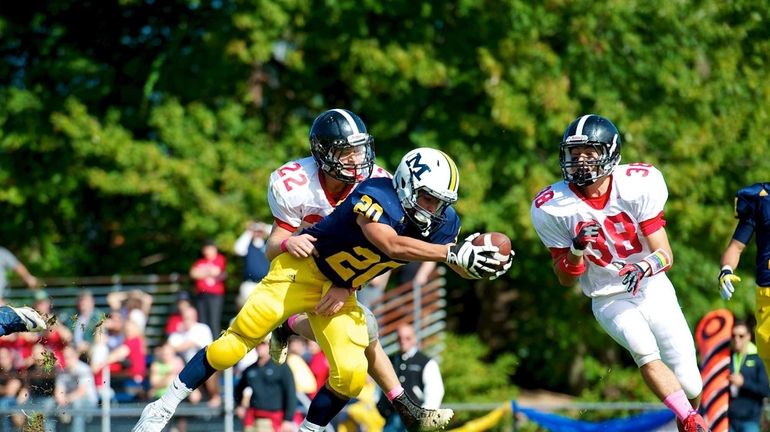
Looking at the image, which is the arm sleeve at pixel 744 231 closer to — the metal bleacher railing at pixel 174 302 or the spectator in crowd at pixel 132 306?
the metal bleacher railing at pixel 174 302

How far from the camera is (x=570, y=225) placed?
9445 millimetres

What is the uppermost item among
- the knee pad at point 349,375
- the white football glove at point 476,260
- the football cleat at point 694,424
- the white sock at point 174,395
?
the white football glove at point 476,260

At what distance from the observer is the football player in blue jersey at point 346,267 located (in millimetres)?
8594

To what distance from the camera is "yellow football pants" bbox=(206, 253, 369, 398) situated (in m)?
9.13

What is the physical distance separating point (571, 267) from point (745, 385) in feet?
13.7

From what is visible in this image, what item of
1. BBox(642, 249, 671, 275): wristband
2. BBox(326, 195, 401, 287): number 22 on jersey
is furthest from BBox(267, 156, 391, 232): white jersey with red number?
BBox(642, 249, 671, 275): wristband

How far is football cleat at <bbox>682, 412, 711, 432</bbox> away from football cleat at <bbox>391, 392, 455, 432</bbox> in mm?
1735

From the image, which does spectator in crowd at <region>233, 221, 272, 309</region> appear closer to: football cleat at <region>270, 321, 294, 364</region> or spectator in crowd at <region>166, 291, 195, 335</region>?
spectator in crowd at <region>166, 291, 195, 335</region>

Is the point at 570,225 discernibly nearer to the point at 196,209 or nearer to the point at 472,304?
the point at 196,209

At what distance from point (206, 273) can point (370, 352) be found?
6.66m

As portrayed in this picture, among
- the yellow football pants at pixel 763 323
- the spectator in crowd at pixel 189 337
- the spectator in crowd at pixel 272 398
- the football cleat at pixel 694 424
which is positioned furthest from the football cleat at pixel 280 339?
the spectator in crowd at pixel 189 337

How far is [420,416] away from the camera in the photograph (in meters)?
9.77

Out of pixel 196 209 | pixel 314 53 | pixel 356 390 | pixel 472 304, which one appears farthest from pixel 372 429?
pixel 472 304

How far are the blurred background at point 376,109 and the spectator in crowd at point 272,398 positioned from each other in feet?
20.7
